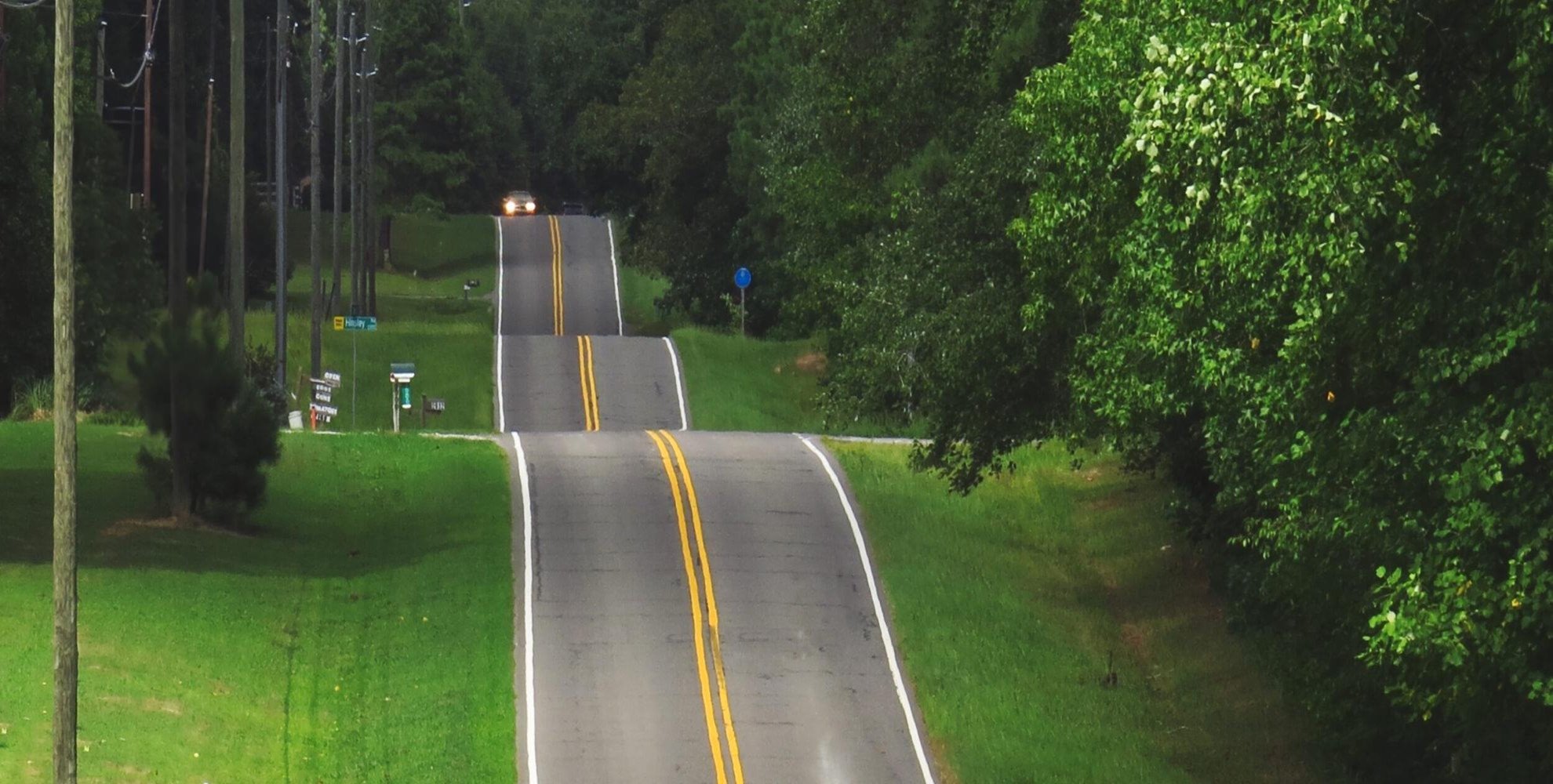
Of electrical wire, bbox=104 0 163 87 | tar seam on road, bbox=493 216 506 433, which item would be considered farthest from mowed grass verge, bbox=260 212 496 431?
electrical wire, bbox=104 0 163 87

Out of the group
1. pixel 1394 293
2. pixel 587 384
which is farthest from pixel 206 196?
pixel 1394 293

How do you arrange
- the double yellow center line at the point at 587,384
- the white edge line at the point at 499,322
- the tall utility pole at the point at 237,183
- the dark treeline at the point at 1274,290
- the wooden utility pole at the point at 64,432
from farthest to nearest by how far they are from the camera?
1. the white edge line at the point at 499,322
2. the double yellow center line at the point at 587,384
3. the tall utility pole at the point at 237,183
4. the wooden utility pole at the point at 64,432
5. the dark treeline at the point at 1274,290

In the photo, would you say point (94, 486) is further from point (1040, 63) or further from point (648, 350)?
point (648, 350)

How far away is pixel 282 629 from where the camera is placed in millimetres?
28953

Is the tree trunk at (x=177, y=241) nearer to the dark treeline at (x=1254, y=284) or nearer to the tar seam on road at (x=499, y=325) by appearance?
the dark treeline at (x=1254, y=284)

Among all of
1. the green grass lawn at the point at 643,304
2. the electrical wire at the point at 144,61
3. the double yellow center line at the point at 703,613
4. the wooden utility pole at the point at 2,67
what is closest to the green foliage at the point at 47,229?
the wooden utility pole at the point at 2,67

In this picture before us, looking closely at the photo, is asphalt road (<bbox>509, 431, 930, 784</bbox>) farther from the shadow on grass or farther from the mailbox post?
the mailbox post

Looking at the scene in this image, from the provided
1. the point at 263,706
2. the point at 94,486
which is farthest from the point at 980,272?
the point at 94,486

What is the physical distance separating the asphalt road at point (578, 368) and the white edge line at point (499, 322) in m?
0.06

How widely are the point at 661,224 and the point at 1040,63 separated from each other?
4820 cm

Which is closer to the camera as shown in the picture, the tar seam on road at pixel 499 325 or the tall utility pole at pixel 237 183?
the tall utility pole at pixel 237 183

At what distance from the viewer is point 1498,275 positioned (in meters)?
14.7

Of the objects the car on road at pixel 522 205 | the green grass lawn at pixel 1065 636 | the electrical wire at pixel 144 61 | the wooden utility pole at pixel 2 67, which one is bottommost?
the green grass lawn at pixel 1065 636

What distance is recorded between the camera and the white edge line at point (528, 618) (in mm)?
24938
